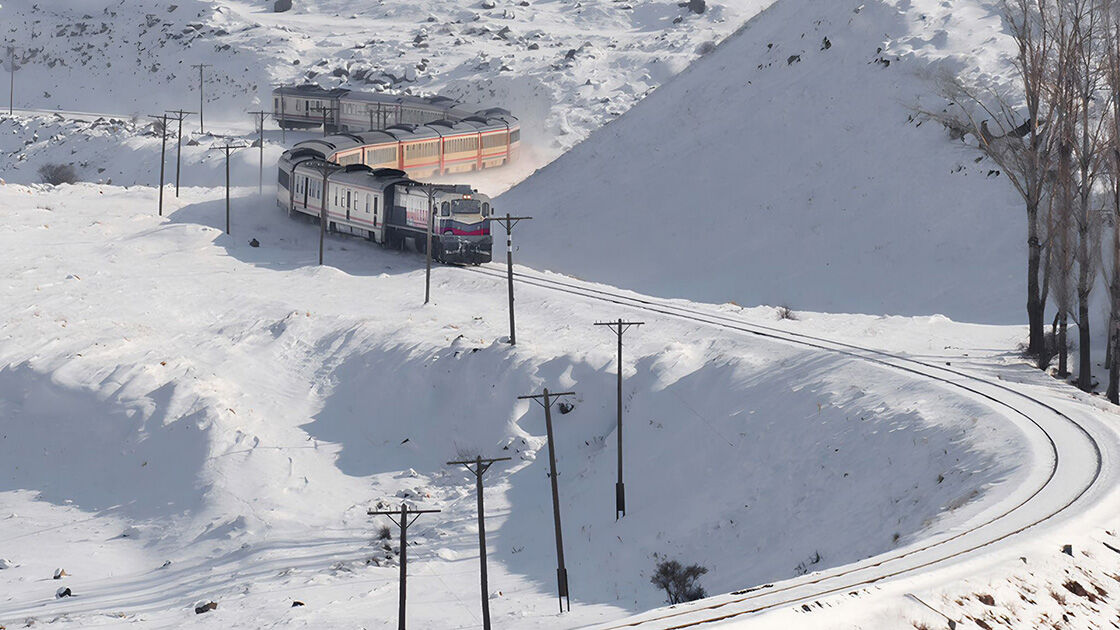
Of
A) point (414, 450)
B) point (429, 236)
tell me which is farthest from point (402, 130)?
point (414, 450)

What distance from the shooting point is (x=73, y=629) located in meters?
25.8

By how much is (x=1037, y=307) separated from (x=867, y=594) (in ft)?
71.5

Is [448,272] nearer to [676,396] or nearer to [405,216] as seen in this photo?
[405,216]

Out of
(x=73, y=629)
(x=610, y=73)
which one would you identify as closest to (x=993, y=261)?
(x=73, y=629)

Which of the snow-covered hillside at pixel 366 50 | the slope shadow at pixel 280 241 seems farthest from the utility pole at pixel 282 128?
the slope shadow at pixel 280 241

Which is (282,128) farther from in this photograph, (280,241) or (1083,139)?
(1083,139)

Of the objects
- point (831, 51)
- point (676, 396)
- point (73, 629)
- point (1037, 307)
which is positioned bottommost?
point (73, 629)

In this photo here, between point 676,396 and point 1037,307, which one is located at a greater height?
point 1037,307

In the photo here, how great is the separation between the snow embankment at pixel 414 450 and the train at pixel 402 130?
18.6 m

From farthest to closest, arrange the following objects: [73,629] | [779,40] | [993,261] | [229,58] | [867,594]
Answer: [229,58] → [779,40] → [993,261] → [73,629] → [867,594]

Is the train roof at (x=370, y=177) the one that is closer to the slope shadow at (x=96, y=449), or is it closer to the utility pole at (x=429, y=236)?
the utility pole at (x=429, y=236)

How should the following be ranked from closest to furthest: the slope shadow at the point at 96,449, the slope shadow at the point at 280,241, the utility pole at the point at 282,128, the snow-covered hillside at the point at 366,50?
the slope shadow at the point at 96,449, the slope shadow at the point at 280,241, the utility pole at the point at 282,128, the snow-covered hillside at the point at 366,50

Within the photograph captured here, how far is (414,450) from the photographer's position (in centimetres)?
3806

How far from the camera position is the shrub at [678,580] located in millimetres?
26531
